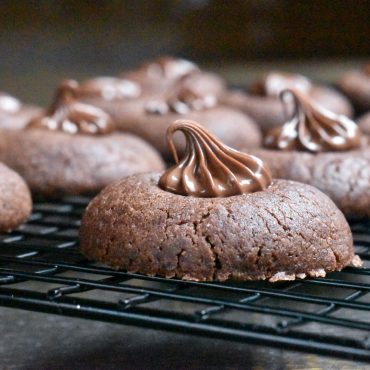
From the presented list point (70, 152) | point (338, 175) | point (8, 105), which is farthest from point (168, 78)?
point (338, 175)

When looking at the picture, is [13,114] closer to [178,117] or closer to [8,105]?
[8,105]

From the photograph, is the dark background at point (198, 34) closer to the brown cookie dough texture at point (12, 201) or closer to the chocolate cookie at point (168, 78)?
the chocolate cookie at point (168, 78)

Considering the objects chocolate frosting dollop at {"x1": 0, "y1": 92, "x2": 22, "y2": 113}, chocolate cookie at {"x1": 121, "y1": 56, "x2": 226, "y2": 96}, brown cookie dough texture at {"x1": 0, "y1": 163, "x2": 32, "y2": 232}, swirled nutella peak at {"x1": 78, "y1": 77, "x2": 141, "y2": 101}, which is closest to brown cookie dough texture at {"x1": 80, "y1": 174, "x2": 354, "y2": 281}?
brown cookie dough texture at {"x1": 0, "y1": 163, "x2": 32, "y2": 232}

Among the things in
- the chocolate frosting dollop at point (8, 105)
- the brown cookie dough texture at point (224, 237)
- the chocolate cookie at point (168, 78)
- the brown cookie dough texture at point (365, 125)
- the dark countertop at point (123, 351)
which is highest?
the chocolate cookie at point (168, 78)

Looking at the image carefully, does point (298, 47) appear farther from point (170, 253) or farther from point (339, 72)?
point (170, 253)

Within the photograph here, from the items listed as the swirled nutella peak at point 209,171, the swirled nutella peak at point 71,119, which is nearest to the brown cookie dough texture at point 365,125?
the swirled nutella peak at point 71,119

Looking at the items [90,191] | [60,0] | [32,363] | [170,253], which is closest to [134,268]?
[170,253]

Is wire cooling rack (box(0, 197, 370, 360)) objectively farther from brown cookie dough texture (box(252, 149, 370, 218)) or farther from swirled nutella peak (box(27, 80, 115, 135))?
swirled nutella peak (box(27, 80, 115, 135))
